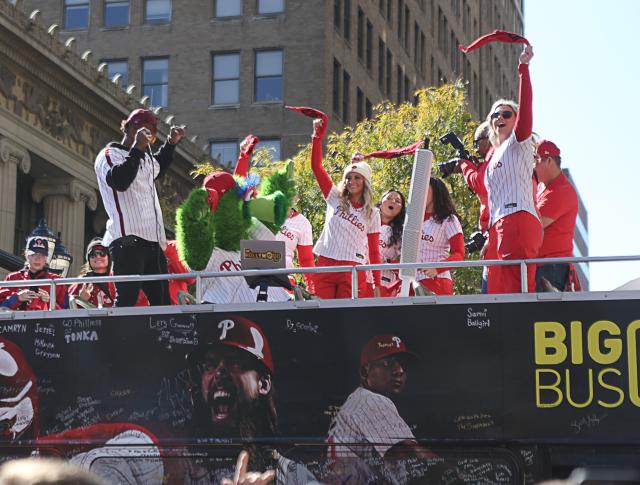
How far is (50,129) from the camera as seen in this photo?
30.0m

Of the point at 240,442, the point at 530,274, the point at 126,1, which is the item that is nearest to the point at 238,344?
the point at 240,442

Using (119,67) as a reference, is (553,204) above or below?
below

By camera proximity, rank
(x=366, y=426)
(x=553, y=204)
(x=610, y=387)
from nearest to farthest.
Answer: (x=610, y=387) < (x=366, y=426) < (x=553, y=204)

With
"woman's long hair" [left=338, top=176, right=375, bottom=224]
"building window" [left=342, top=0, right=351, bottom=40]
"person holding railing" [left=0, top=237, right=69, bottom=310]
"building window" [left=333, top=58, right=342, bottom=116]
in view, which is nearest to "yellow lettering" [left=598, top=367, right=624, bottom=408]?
"woman's long hair" [left=338, top=176, right=375, bottom=224]

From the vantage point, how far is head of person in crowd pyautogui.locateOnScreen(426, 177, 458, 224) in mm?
9578

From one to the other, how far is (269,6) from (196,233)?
35339 millimetres

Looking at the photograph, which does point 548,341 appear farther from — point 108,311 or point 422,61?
point 422,61

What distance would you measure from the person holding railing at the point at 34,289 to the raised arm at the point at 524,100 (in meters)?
3.73

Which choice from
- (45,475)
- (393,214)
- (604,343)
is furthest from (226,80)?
(45,475)

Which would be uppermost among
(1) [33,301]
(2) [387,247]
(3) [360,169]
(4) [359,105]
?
(4) [359,105]

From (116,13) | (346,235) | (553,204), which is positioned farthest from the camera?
(116,13)

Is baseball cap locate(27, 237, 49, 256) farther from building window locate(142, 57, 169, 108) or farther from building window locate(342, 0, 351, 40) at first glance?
building window locate(342, 0, 351, 40)

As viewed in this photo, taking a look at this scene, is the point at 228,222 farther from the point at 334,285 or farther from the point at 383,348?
the point at 383,348

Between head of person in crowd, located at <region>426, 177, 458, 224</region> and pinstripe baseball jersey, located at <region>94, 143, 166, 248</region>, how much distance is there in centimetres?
223
